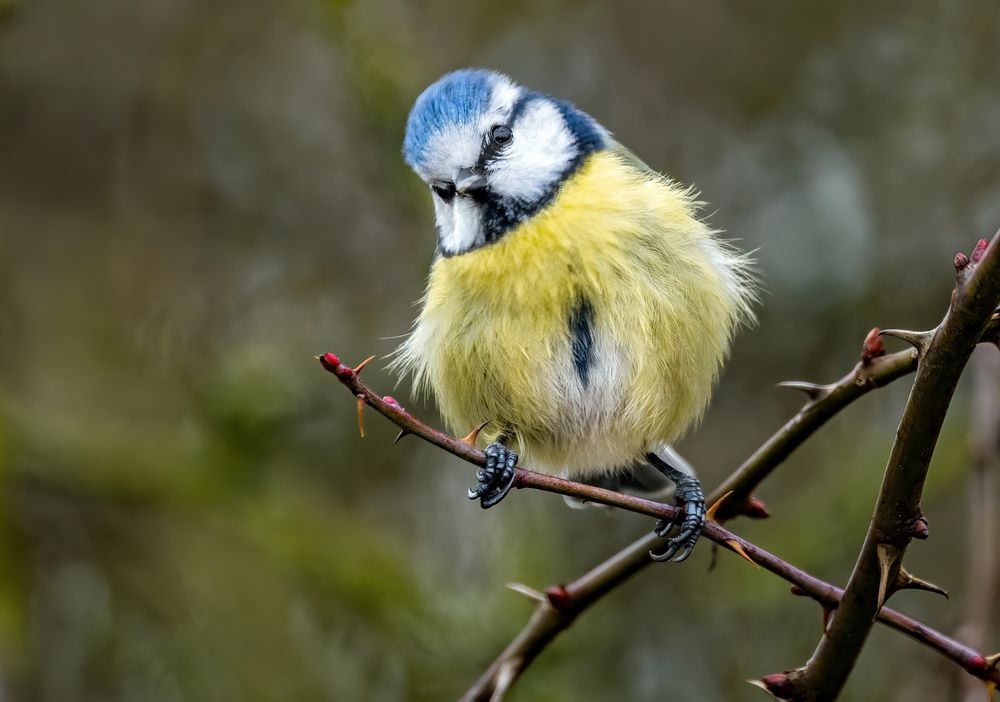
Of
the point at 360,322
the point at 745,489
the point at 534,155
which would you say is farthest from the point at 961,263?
the point at 360,322

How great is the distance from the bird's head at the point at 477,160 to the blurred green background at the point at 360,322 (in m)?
1.14

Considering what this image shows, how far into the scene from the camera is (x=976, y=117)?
14.9ft

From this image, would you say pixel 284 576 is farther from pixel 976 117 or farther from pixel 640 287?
pixel 976 117

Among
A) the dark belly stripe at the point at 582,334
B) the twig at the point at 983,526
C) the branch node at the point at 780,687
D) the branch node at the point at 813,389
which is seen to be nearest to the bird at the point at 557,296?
the dark belly stripe at the point at 582,334

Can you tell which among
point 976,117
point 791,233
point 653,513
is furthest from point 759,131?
point 653,513

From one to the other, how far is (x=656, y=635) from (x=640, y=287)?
77.0 inches

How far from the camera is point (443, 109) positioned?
121 inches

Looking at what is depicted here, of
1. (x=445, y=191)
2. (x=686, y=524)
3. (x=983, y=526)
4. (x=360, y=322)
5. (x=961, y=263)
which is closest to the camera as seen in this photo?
(x=961, y=263)

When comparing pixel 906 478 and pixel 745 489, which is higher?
pixel 906 478

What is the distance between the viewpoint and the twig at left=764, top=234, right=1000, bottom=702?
4.84ft

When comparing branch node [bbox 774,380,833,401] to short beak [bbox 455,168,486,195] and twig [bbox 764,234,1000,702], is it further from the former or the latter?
short beak [bbox 455,168,486,195]

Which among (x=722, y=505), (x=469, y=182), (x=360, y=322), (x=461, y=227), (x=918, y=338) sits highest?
(x=918, y=338)

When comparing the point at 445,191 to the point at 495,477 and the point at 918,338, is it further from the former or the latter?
the point at 918,338

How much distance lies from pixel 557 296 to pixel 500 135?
568mm
